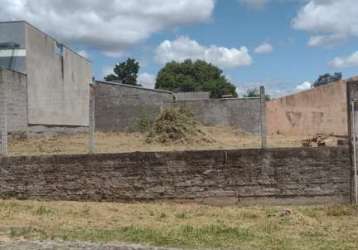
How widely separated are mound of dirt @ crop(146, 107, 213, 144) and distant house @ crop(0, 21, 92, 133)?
4973 mm

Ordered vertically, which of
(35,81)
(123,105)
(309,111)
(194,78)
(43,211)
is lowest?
(43,211)

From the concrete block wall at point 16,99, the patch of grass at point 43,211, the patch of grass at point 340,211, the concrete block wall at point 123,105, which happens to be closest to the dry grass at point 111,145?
the concrete block wall at point 16,99

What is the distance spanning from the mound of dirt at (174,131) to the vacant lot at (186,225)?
12.2 meters

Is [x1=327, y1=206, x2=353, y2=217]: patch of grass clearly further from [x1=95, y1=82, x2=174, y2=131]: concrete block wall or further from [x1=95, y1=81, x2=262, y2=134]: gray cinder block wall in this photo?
[x1=95, y1=81, x2=262, y2=134]: gray cinder block wall

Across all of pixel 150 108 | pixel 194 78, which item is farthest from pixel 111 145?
pixel 194 78

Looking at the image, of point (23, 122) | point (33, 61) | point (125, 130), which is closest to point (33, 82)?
point (33, 61)

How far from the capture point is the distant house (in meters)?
26.8

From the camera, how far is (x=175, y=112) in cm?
2492

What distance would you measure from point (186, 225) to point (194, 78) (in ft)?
252

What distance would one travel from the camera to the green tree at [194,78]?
3258 inches

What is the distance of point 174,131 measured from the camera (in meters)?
23.6

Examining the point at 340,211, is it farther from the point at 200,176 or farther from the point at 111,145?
the point at 111,145

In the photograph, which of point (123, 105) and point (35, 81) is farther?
point (123, 105)

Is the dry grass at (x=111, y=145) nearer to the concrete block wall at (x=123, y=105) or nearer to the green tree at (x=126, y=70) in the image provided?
the concrete block wall at (x=123, y=105)
